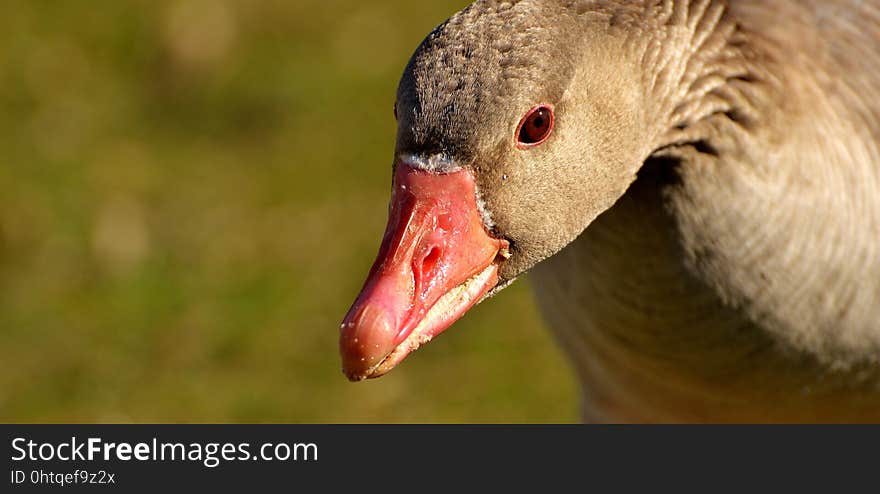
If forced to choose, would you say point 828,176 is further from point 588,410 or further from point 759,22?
point 588,410

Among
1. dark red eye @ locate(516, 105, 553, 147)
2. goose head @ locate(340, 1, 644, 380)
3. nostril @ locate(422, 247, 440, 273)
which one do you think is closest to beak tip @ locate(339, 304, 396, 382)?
goose head @ locate(340, 1, 644, 380)

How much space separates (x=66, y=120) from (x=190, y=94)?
745mm

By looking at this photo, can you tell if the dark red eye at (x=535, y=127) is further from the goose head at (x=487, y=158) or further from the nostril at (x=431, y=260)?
the nostril at (x=431, y=260)

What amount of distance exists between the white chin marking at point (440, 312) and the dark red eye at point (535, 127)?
12.1 inches

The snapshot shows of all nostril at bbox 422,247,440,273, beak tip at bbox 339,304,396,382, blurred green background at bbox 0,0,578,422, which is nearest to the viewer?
beak tip at bbox 339,304,396,382

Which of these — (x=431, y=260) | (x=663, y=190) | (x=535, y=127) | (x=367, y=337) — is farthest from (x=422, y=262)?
(x=663, y=190)

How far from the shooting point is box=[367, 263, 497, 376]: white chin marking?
9.03ft

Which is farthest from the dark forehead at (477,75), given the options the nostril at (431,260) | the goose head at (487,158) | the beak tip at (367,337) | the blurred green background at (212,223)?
the blurred green background at (212,223)

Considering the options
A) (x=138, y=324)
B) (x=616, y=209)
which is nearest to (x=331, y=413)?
(x=138, y=324)

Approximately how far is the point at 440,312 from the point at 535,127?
456 mm

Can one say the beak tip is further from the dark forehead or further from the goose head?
the dark forehead

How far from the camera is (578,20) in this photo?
2.86m

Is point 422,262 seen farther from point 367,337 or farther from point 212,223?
point 212,223

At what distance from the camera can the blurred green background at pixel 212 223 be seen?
245 inches
